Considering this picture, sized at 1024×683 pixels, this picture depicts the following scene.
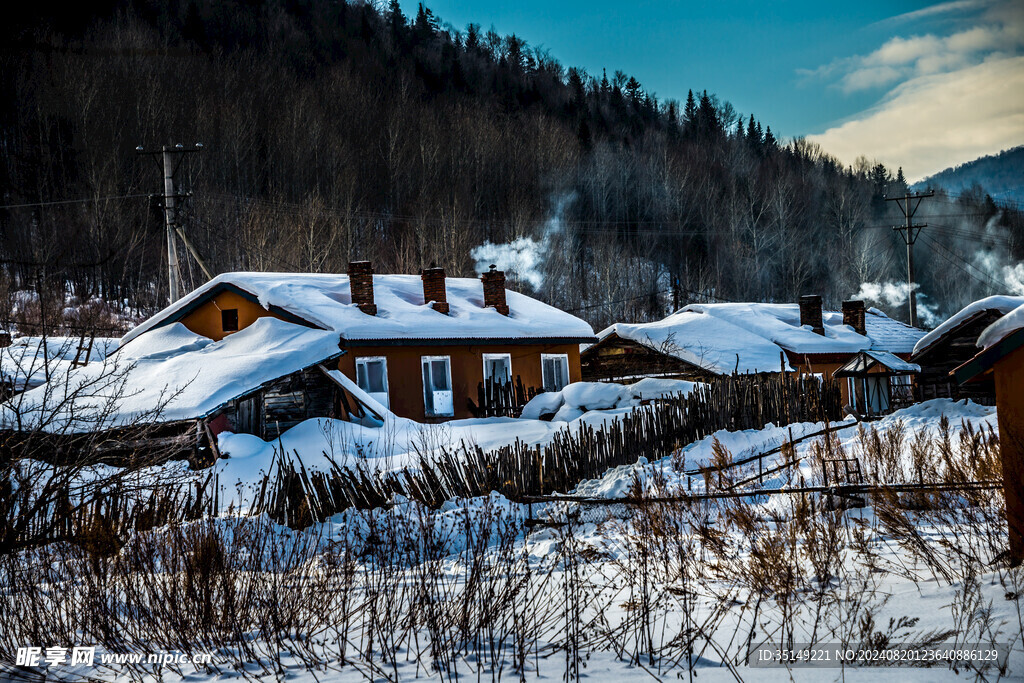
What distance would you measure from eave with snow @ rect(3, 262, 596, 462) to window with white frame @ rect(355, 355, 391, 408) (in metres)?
0.03

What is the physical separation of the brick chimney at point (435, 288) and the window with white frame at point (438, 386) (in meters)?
1.81

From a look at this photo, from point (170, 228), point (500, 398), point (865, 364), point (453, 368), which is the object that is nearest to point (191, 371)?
point (453, 368)

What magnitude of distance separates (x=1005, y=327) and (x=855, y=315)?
30.6m

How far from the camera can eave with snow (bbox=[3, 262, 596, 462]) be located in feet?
57.2

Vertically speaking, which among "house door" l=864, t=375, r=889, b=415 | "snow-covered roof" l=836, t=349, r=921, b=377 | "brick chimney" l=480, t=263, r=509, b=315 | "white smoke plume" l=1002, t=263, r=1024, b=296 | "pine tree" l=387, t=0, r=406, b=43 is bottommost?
"house door" l=864, t=375, r=889, b=415

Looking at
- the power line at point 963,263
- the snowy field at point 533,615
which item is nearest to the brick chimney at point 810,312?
the snowy field at point 533,615

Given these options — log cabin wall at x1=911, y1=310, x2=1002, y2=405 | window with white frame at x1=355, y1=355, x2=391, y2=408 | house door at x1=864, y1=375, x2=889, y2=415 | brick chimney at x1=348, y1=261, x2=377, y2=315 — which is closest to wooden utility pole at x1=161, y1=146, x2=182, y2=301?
brick chimney at x1=348, y1=261, x2=377, y2=315

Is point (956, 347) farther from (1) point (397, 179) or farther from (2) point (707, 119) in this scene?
(2) point (707, 119)

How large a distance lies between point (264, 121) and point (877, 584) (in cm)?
5605

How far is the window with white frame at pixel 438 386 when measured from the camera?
25.2 meters

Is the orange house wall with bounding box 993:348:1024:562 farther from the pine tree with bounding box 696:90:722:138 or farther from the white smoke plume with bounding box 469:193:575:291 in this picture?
the pine tree with bounding box 696:90:722:138

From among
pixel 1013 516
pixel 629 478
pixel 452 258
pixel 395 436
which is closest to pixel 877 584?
pixel 1013 516

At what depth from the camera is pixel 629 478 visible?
12.3 m

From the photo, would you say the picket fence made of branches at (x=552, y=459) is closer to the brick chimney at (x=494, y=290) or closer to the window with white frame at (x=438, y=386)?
the window with white frame at (x=438, y=386)
